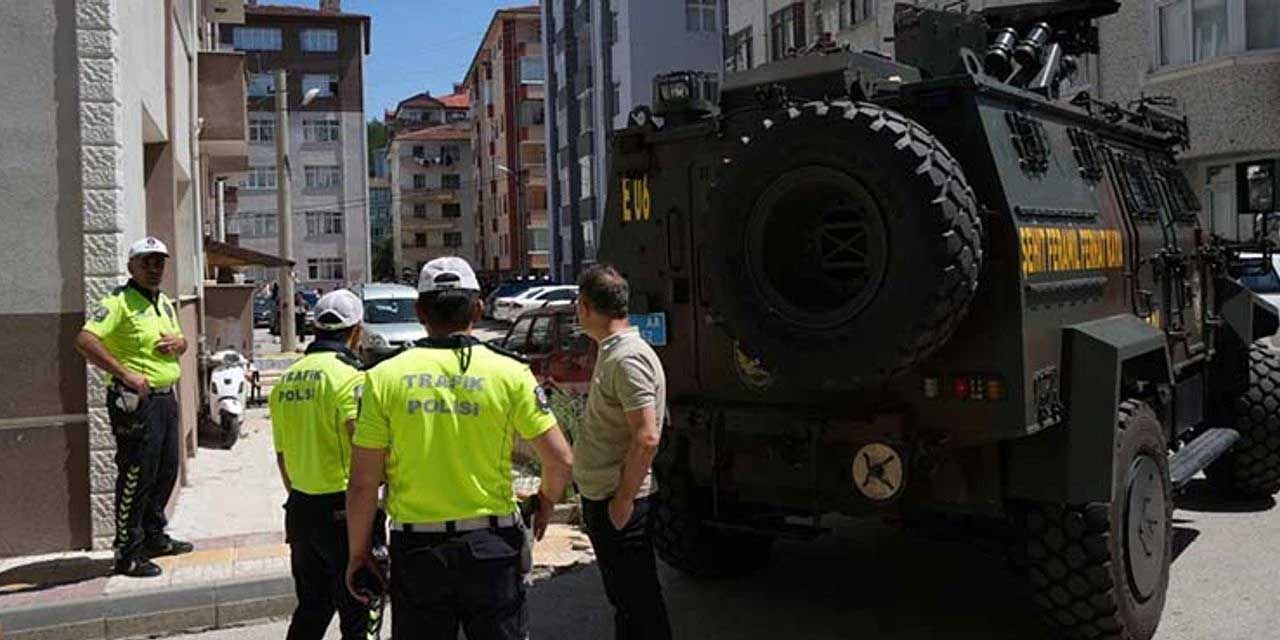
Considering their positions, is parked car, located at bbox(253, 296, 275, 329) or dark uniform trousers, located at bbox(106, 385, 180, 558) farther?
parked car, located at bbox(253, 296, 275, 329)

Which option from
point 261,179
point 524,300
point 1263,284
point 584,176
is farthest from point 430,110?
point 1263,284

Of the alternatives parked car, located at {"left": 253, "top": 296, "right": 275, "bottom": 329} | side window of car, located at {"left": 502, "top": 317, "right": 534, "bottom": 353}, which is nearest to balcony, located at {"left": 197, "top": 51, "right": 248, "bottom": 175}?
side window of car, located at {"left": 502, "top": 317, "right": 534, "bottom": 353}

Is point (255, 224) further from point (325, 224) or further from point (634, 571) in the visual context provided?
point (634, 571)

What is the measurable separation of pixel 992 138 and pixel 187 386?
7355 millimetres

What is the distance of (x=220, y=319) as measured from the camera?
14.3m

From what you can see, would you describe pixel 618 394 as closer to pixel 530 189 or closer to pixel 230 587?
pixel 230 587

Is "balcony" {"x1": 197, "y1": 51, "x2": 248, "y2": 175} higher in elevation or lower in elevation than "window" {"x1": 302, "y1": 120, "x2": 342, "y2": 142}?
lower

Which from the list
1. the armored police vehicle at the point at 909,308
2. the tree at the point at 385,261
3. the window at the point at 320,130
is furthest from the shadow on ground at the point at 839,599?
the tree at the point at 385,261

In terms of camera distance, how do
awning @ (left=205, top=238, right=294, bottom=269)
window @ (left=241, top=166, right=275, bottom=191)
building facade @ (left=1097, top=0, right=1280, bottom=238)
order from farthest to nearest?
window @ (left=241, top=166, right=275, bottom=191) < building facade @ (left=1097, top=0, right=1280, bottom=238) < awning @ (left=205, top=238, right=294, bottom=269)

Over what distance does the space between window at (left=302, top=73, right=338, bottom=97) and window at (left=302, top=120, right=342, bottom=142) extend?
1.60 m

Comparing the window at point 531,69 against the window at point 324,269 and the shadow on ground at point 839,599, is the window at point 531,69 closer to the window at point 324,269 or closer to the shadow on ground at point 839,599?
the window at point 324,269

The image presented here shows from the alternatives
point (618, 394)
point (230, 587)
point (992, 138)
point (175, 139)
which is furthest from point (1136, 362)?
point (175, 139)

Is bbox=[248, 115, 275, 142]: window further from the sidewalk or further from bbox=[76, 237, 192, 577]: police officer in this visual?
bbox=[76, 237, 192, 577]: police officer

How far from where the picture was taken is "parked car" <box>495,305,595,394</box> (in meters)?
12.3
